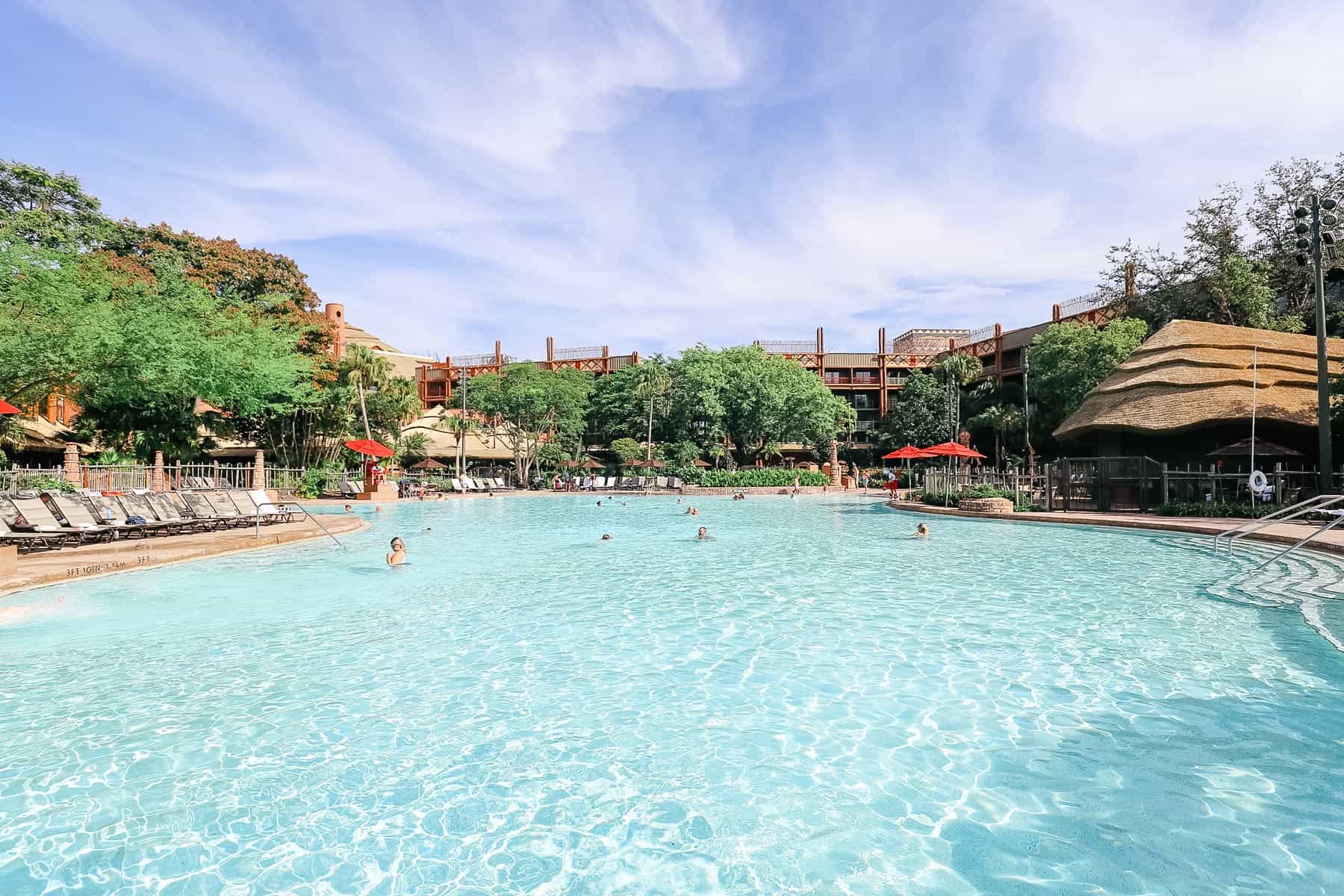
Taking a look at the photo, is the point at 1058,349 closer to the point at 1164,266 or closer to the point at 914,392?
the point at 1164,266

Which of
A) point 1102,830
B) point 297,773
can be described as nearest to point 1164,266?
point 1102,830

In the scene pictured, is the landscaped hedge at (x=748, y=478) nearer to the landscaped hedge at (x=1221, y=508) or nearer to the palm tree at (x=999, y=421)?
the palm tree at (x=999, y=421)

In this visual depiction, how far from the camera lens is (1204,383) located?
23.3 m

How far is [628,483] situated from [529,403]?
26.3 ft

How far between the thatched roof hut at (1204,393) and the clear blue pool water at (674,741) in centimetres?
1543

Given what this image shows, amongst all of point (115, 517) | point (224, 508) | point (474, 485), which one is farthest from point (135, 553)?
point (474, 485)

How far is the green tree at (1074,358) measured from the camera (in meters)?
33.2

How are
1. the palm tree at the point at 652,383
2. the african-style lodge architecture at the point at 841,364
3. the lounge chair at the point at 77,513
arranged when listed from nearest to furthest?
the lounge chair at the point at 77,513, the palm tree at the point at 652,383, the african-style lodge architecture at the point at 841,364

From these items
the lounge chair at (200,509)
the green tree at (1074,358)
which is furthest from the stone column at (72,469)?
the green tree at (1074,358)

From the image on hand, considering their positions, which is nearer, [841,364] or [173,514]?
[173,514]

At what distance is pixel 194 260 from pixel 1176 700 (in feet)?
137

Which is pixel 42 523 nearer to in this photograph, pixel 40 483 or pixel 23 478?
pixel 40 483

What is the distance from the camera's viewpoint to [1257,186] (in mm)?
35281

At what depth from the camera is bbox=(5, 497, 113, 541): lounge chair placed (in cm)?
1178
